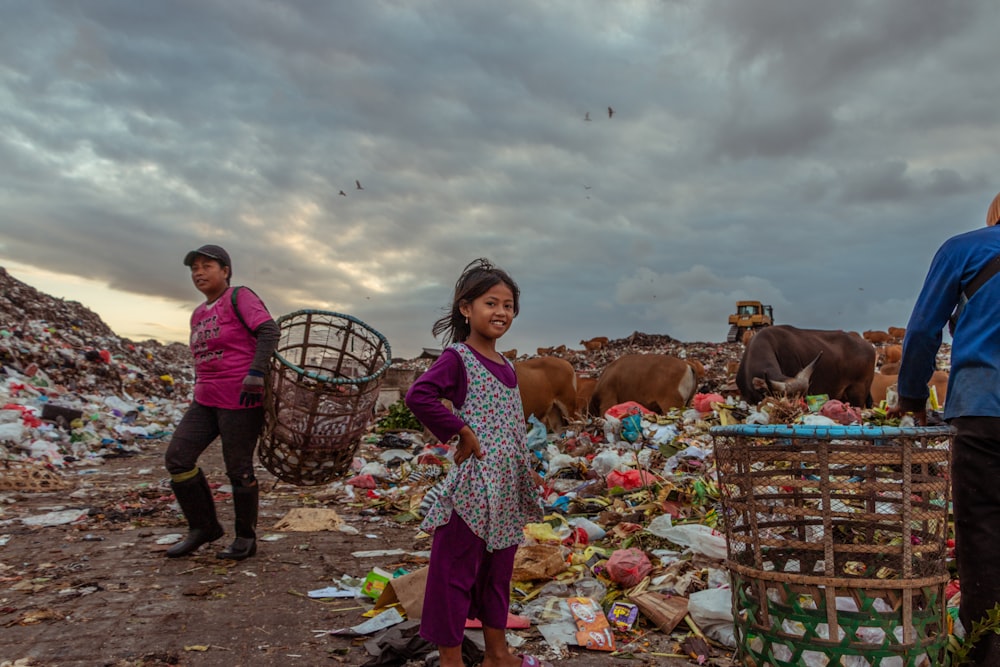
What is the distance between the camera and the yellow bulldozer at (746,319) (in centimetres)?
2378

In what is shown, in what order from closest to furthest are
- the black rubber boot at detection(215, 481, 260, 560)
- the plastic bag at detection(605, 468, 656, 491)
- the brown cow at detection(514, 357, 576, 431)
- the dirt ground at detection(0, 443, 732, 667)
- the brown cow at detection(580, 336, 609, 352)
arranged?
1. the dirt ground at detection(0, 443, 732, 667)
2. the black rubber boot at detection(215, 481, 260, 560)
3. the plastic bag at detection(605, 468, 656, 491)
4. the brown cow at detection(514, 357, 576, 431)
5. the brown cow at detection(580, 336, 609, 352)

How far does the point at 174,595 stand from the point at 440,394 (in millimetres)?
2039

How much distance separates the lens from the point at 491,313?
2.70 m

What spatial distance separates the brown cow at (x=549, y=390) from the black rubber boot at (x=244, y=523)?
18.2ft

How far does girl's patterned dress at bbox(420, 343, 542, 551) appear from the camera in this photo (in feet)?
8.31

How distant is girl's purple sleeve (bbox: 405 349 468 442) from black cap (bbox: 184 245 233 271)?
2.26 metres

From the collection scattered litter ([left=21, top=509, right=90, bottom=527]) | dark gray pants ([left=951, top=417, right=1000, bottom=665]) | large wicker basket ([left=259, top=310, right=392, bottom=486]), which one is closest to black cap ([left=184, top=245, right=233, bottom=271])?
large wicker basket ([left=259, top=310, right=392, bottom=486])

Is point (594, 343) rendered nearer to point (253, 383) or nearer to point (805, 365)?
point (805, 365)

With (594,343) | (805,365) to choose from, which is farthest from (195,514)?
(594,343)

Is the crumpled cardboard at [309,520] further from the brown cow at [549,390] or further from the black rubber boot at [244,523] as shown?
the brown cow at [549,390]

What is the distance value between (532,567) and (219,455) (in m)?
7.14

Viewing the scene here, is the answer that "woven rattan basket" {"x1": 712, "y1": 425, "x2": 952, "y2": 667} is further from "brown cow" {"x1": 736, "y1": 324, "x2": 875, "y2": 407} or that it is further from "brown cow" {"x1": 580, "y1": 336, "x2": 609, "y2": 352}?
"brown cow" {"x1": 580, "y1": 336, "x2": 609, "y2": 352}

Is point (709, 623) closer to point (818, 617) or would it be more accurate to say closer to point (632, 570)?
point (632, 570)

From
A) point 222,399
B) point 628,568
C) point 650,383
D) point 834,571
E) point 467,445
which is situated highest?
point 650,383
